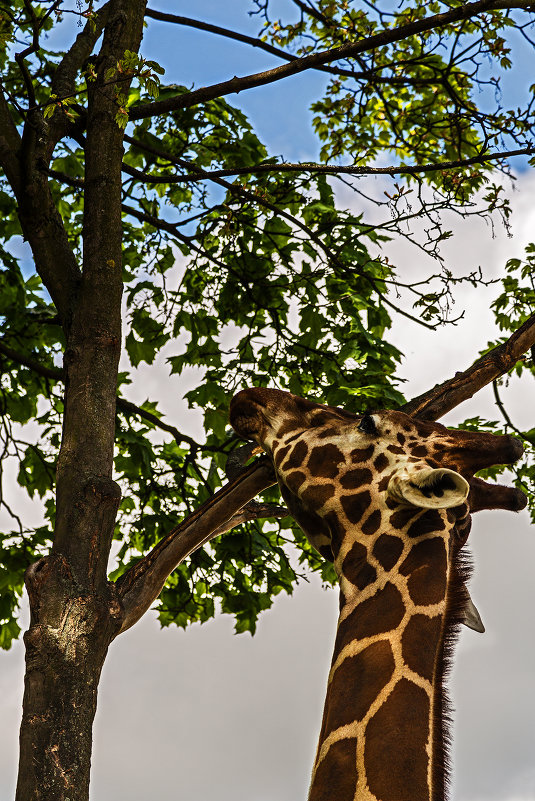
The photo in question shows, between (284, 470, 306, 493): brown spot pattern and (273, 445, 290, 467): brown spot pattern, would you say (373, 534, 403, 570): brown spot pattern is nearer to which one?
(284, 470, 306, 493): brown spot pattern

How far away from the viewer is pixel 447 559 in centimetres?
351

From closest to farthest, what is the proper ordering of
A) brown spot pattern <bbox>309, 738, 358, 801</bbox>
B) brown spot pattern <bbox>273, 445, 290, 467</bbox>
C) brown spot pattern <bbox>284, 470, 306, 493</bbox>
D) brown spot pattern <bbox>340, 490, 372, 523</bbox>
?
brown spot pattern <bbox>309, 738, 358, 801</bbox> < brown spot pattern <bbox>340, 490, 372, 523</bbox> < brown spot pattern <bbox>284, 470, 306, 493</bbox> < brown spot pattern <bbox>273, 445, 290, 467</bbox>

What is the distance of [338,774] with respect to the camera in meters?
3.05

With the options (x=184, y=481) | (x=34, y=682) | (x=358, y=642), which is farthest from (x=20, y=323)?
(x=358, y=642)

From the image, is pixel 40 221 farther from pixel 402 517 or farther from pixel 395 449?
pixel 402 517

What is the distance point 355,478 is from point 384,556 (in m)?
0.46

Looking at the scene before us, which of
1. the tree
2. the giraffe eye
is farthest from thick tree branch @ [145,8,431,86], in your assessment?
the giraffe eye

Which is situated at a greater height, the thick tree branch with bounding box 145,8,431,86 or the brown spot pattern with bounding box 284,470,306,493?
the thick tree branch with bounding box 145,8,431,86

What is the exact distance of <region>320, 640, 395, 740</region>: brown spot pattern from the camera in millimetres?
3189

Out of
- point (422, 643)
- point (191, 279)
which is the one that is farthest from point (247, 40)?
point (422, 643)

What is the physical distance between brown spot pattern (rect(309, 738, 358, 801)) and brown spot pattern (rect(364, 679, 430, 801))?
7cm

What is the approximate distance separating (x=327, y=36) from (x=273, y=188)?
182 centimetres

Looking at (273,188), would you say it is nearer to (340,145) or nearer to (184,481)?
(340,145)

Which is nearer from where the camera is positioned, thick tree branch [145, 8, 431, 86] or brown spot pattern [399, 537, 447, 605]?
brown spot pattern [399, 537, 447, 605]
